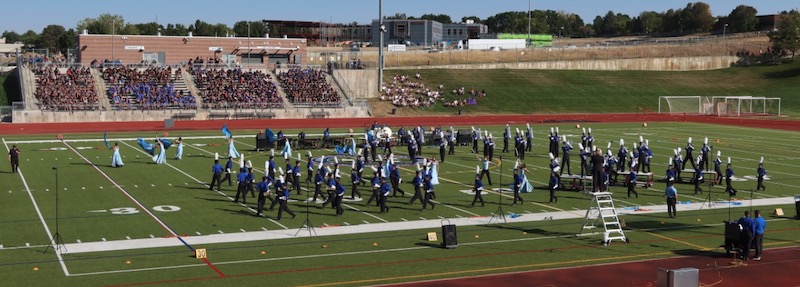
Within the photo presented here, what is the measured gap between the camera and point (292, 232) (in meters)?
23.5

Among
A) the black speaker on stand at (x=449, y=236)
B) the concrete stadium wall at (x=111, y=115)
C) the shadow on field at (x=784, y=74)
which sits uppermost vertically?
the shadow on field at (x=784, y=74)

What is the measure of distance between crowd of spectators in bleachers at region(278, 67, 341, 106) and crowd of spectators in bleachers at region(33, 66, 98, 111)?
14683 mm

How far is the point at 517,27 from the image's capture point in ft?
A: 652

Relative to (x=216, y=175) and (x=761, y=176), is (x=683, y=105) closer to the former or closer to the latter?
(x=761, y=176)

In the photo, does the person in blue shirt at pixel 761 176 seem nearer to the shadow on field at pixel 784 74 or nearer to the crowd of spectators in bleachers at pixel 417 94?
the crowd of spectators in bleachers at pixel 417 94

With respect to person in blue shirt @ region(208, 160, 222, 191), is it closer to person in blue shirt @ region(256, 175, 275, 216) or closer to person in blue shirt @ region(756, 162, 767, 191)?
person in blue shirt @ region(256, 175, 275, 216)

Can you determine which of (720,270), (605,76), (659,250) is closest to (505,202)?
(659,250)

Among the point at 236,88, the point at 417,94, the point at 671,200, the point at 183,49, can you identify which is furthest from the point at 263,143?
the point at 183,49

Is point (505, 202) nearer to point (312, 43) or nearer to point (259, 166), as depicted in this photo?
point (259, 166)

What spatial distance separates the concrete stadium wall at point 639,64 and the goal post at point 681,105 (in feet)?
48.7

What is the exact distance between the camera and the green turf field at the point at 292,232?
19109 millimetres

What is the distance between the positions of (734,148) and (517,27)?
153 metres

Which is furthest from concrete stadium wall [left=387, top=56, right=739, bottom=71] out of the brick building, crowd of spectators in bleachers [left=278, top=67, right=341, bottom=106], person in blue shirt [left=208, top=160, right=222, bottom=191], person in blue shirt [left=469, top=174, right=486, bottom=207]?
person in blue shirt [left=469, top=174, right=486, bottom=207]

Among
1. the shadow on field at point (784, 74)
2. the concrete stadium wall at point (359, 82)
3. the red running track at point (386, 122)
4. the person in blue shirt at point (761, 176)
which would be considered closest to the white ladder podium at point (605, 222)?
the person in blue shirt at point (761, 176)
